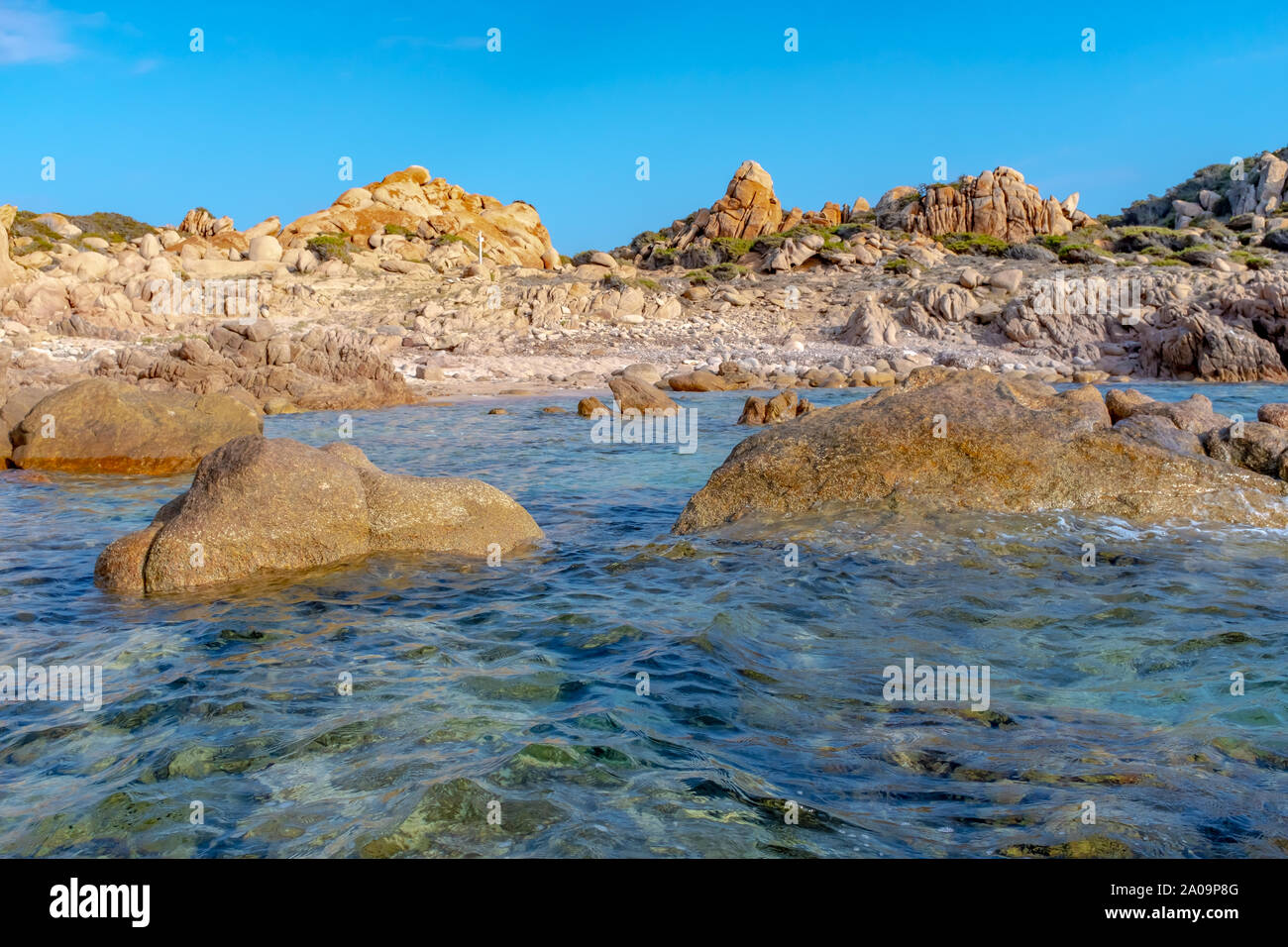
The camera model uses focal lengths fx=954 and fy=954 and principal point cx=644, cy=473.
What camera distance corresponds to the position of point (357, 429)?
1814 cm

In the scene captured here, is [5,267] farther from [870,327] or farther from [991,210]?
[991,210]

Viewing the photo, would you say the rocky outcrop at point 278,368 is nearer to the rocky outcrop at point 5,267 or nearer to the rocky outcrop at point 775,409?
the rocky outcrop at point 775,409

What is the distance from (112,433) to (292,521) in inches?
289

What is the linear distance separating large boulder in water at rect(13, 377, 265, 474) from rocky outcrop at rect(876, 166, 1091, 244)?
178ft

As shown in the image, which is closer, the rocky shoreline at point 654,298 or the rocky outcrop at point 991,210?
the rocky shoreline at point 654,298

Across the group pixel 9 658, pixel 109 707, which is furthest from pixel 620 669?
pixel 9 658

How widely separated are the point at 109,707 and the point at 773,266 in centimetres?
4894

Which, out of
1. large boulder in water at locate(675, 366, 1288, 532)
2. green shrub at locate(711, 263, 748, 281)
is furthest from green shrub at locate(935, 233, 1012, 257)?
large boulder in water at locate(675, 366, 1288, 532)

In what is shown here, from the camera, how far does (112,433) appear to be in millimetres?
12703

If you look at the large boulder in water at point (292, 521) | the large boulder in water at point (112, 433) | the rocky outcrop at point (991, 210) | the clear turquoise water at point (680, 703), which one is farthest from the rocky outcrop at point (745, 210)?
the clear turquoise water at point (680, 703)

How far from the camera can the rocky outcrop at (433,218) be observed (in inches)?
2250

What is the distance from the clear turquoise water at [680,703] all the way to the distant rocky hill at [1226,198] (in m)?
61.8
